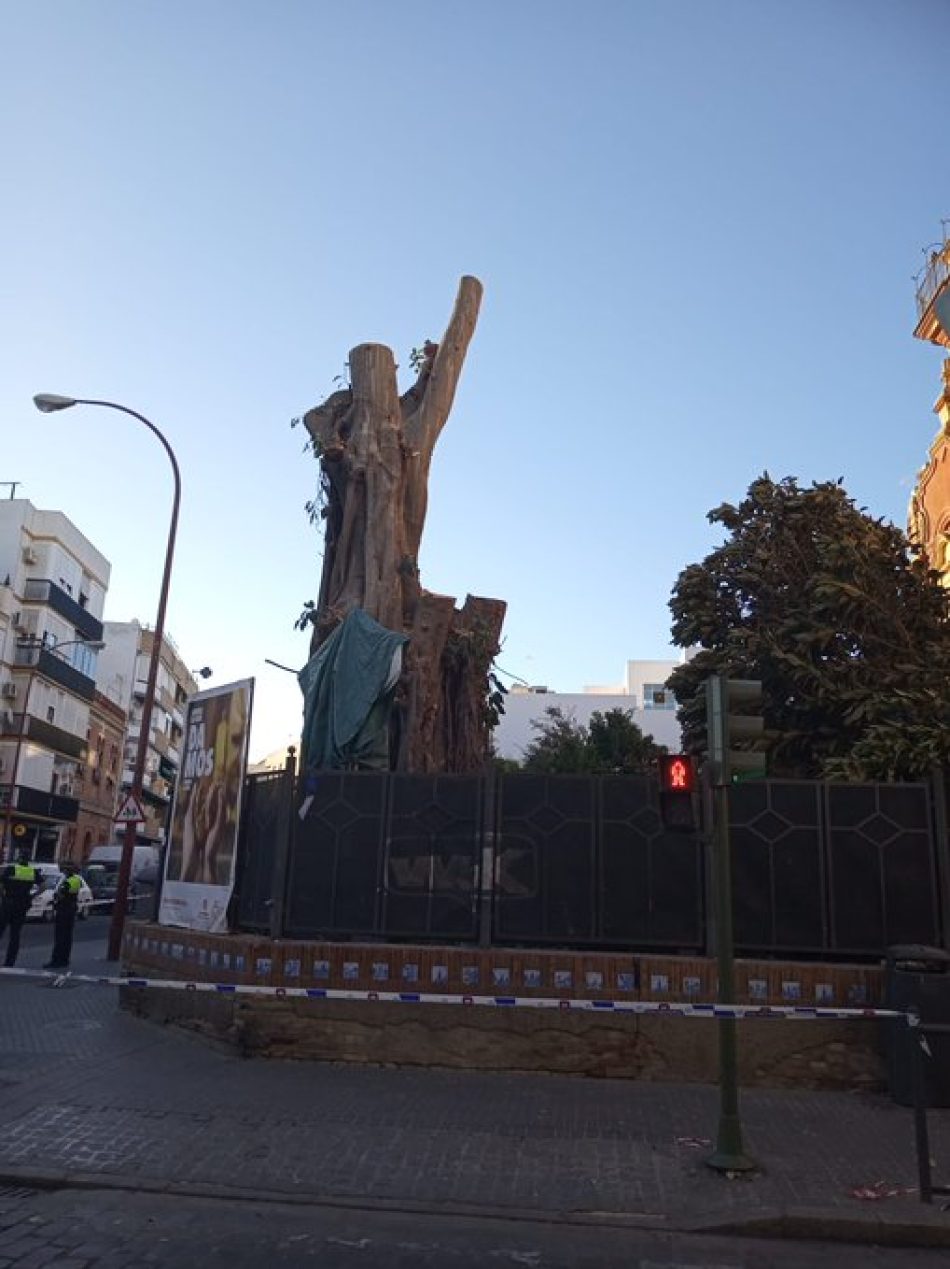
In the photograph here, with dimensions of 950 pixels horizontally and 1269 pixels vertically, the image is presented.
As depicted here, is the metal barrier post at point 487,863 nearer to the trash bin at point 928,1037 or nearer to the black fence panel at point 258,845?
the black fence panel at point 258,845

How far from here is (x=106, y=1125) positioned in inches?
270

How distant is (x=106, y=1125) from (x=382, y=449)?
10.6 metres

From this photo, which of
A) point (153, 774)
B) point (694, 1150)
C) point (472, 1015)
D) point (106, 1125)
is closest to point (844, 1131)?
point (694, 1150)

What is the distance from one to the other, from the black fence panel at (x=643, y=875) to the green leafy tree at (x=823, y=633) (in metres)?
4.72

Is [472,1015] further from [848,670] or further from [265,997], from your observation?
[848,670]

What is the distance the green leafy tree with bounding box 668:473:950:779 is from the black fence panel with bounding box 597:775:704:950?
472 centimetres

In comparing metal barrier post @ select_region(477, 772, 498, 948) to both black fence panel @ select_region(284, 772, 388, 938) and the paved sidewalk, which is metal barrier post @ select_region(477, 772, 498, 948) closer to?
black fence panel @ select_region(284, 772, 388, 938)

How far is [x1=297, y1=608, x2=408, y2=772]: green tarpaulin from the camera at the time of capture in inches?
507

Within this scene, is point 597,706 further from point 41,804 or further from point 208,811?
point 208,811

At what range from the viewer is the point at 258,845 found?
1033 cm

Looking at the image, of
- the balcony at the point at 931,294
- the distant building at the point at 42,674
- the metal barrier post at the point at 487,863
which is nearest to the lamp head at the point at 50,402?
the metal barrier post at the point at 487,863

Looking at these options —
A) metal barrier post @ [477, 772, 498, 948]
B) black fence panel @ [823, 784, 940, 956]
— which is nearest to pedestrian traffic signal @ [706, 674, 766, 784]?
black fence panel @ [823, 784, 940, 956]

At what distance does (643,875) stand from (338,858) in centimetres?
279

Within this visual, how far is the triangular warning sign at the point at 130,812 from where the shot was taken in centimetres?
1712
